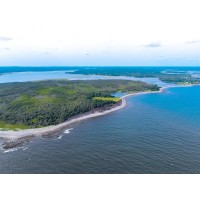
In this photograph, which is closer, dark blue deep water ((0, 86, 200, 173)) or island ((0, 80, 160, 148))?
dark blue deep water ((0, 86, 200, 173))

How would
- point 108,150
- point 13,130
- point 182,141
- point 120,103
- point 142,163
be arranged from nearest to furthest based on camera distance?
point 142,163
point 108,150
point 182,141
point 13,130
point 120,103

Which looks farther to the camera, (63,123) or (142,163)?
(63,123)

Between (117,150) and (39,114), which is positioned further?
(39,114)

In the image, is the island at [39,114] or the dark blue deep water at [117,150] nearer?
the dark blue deep water at [117,150]

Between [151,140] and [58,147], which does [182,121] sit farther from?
[58,147]

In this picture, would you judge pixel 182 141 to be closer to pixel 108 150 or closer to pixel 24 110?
pixel 108 150

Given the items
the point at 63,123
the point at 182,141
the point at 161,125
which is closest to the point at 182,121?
the point at 161,125

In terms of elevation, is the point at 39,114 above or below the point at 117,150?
above

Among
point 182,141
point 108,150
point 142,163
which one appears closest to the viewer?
point 142,163
